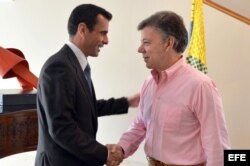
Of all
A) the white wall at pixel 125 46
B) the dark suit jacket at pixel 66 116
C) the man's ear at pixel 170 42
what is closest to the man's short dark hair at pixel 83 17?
the dark suit jacket at pixel 66 116

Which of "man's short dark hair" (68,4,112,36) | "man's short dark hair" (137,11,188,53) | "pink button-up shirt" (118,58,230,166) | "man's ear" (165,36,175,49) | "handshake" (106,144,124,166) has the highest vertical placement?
"man's short dark hair" (68,4,112,36)

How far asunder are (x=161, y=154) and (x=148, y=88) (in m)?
0.34

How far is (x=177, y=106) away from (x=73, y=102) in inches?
18.4

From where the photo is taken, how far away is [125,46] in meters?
3.83

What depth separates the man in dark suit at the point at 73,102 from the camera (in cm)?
145

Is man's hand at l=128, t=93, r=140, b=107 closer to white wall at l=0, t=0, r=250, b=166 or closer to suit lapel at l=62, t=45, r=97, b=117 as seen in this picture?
suit lapel at l=62, t=45, r=97, b=117

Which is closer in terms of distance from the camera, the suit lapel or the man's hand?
the suit lapel

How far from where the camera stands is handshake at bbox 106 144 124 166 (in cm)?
164

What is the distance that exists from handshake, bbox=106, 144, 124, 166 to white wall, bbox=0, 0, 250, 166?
1926 millimetres

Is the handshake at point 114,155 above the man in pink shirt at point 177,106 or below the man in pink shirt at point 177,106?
below

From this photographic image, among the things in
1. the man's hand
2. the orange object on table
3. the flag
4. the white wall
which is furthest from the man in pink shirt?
the white wall

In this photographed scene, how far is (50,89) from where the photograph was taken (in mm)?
1446

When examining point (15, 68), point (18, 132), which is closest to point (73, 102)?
point (18, 132)

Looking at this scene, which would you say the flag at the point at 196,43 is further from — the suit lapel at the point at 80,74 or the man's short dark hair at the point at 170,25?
the suit lapel at the point at 80,74
